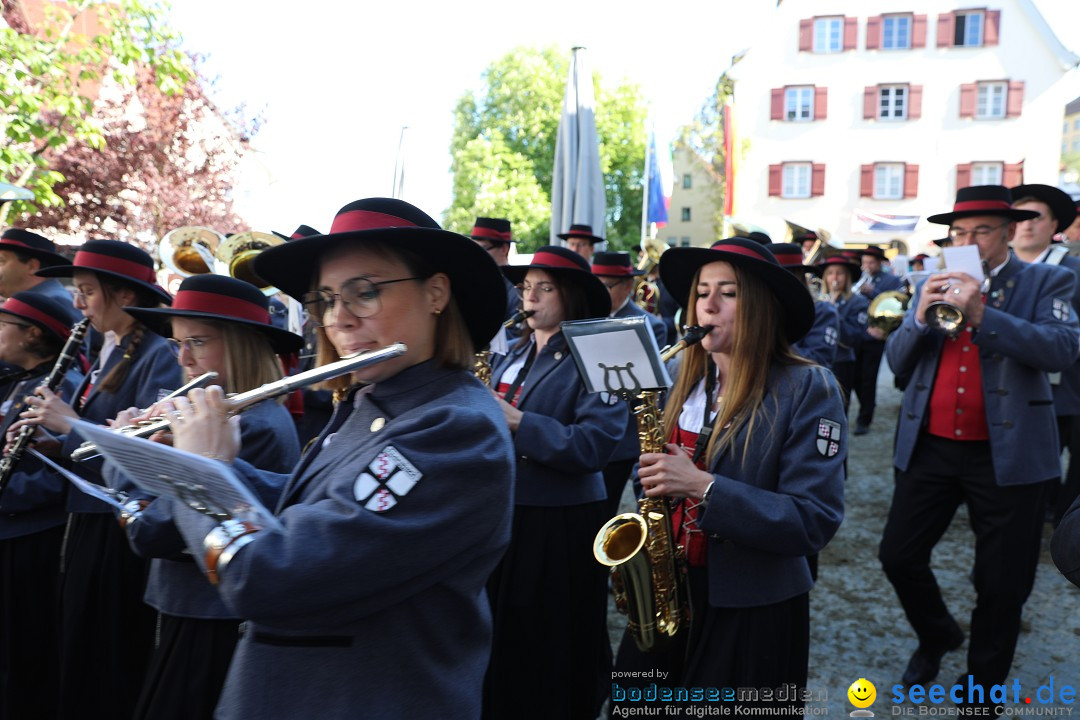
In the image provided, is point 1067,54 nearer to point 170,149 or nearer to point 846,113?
point 846,113

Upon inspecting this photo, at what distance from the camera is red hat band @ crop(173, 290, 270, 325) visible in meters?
3.26

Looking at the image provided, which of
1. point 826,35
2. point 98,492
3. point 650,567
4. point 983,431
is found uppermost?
point 826,35

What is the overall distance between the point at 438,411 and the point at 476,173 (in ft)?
116

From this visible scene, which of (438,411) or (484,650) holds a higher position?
(438,411)

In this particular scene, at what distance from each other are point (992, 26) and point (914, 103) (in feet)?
13.5

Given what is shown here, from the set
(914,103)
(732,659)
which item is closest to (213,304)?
(732,659)

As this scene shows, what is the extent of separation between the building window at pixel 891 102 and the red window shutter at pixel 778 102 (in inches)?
155

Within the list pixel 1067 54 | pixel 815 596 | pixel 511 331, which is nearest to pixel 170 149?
pixel 511 331

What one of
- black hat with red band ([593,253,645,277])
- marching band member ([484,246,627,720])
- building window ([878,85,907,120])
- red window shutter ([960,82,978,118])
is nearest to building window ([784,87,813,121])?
building window ([878,85,907,120])

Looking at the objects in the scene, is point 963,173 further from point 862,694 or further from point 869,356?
point 862,694

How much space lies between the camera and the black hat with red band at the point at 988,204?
175 inches

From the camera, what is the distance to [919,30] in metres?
34.0

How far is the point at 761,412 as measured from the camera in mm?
Answer: 3143

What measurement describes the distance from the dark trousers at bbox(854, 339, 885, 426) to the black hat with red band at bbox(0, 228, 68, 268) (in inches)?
384
